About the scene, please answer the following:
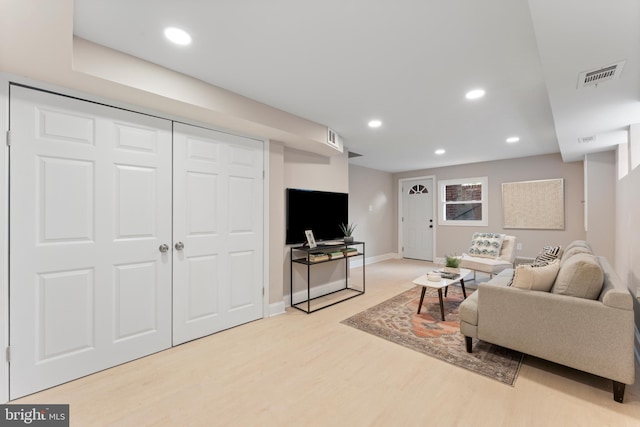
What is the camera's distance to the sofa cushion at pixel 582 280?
1.85 meters

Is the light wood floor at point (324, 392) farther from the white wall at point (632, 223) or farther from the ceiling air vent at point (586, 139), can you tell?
the ceiling air vent at point (586, 139)

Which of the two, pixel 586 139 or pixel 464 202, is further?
pixel 464 202

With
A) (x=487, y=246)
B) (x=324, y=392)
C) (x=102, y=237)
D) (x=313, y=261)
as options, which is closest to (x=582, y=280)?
(x=324, y=392)

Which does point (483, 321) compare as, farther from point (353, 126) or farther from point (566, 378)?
point (353, 126)

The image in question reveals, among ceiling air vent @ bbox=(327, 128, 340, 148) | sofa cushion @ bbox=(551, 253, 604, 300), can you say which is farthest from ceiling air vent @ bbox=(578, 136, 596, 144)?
ceiling air vent @ bbox=(327, 128, 340, 148)

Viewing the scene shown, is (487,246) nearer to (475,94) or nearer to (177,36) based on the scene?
(475,94)

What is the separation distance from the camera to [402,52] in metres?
1.90

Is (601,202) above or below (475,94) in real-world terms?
below

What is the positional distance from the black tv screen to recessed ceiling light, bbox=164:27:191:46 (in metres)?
1.92

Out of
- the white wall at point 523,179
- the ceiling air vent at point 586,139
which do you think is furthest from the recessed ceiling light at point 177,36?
the white wall at point 523,179

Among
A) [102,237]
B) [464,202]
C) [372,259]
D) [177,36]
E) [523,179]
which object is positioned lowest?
[372,259]

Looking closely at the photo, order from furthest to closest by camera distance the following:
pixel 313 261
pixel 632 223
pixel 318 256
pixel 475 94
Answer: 1. pixel 318 256
2. pixel 313 261
3. pixel 632 223
4. pixel 475 94

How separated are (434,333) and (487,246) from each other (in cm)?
265

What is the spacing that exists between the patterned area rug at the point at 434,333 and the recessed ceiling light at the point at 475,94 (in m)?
2.31
